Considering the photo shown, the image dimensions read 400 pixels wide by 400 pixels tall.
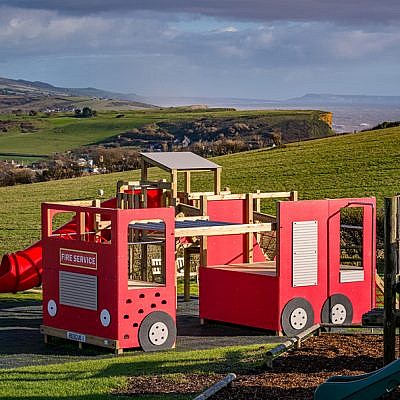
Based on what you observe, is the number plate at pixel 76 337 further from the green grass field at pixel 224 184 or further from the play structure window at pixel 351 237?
the play structure window at pixel 351 237

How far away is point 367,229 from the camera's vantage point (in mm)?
19500

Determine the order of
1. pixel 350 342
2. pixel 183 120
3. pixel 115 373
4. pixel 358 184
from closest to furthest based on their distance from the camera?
pixel 115 373 → pixel 350 342 → pixel 358 184 → pixel 183 120

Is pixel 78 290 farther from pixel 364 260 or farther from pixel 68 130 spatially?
pixel 68 130

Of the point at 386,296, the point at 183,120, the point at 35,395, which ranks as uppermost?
the point at 183,120

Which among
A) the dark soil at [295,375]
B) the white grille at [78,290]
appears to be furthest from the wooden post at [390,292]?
the white grille at [78,290]

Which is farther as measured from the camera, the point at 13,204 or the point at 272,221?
the point at 13,204

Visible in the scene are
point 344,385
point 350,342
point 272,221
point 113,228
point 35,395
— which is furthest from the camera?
point 272,221

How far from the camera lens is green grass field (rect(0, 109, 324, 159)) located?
350 feet

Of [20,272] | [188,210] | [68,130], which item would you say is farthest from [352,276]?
[68,130]

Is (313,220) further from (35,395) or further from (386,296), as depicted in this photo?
(35,395)

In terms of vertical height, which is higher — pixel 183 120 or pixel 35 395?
pixel 183 120

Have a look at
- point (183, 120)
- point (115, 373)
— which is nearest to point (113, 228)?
point (115, 373)

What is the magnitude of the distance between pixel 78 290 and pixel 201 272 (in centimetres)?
322

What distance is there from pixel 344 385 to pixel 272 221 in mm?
8790
